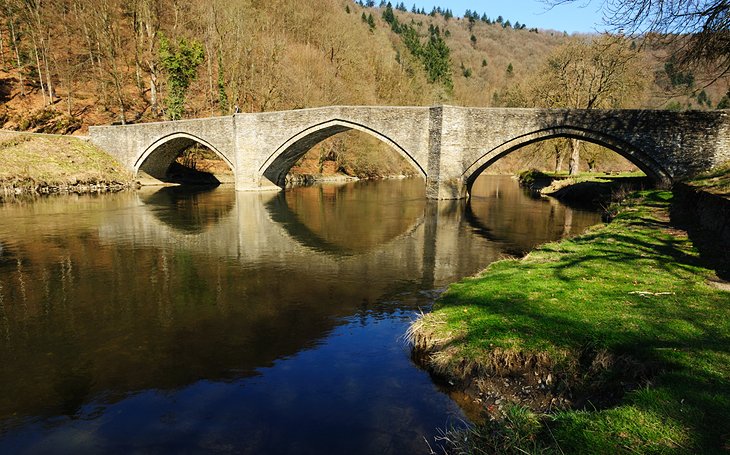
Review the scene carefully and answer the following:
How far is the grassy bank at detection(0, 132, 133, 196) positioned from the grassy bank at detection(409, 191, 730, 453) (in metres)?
41.4

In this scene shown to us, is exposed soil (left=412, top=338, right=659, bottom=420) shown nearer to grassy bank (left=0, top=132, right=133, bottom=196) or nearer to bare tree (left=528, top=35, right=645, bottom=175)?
bare tree (left=528, top=35, right=645, bottom=175)

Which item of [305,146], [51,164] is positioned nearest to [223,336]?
[305,146]

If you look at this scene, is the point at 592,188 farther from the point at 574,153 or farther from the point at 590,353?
the point at 590,353

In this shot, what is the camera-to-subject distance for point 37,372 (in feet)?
24.1

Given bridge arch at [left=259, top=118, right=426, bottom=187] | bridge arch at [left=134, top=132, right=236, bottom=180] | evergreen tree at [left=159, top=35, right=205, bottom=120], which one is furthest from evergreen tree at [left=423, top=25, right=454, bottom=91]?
bridge arch at [left=134, top=132, right=236, bottom=180]

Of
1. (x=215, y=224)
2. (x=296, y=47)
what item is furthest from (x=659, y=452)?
(x=296, y=47)

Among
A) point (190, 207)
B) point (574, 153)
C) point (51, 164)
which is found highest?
point (574, 153)

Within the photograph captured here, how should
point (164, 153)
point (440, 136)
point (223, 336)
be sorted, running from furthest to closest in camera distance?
point (164, 153) → point (440, 136) → point (223, 336)

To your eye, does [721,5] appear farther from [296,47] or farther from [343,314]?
[296,47]

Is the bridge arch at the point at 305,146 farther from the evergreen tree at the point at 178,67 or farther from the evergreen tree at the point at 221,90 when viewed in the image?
the evergreen tree at the point at 178,67

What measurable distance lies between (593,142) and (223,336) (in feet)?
94.1

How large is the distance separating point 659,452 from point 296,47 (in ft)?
207

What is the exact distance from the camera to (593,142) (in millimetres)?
28984

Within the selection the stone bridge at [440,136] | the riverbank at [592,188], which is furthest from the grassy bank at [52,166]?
the riverbank at [592,188]
